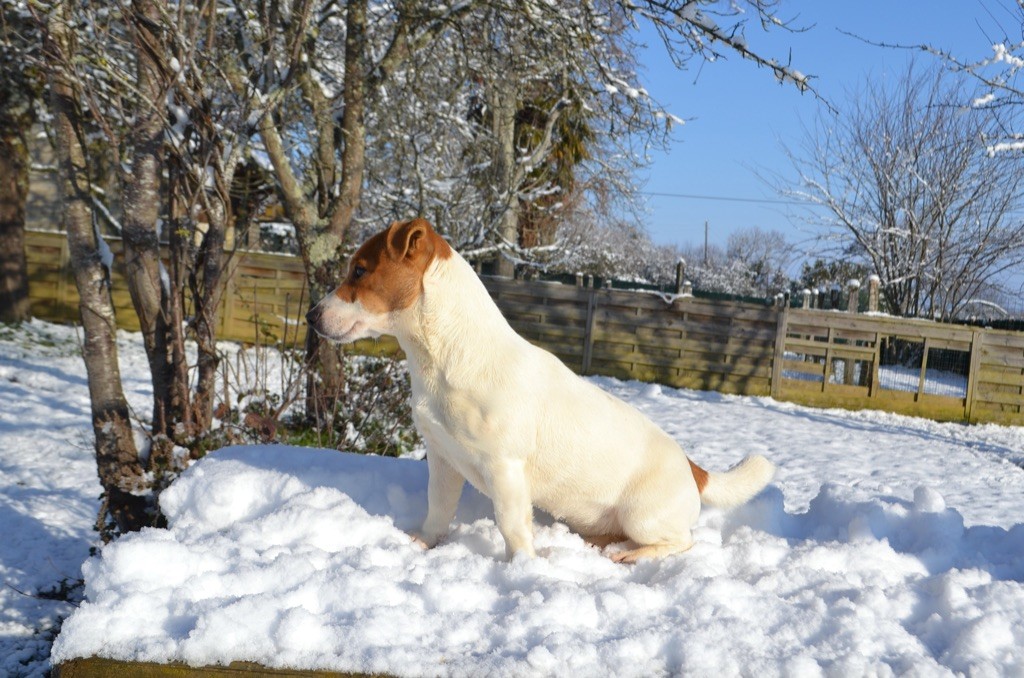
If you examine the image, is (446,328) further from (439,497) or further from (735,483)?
(735,483)

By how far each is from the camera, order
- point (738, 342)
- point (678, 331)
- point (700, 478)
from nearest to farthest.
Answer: point (700, 478) < point (738, 342) < point (678, 331)

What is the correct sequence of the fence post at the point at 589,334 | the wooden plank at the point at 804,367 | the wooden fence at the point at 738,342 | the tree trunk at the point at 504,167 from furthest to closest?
the fence post at the point at 589,334 → the wooden plank at the point at 804,367 → the wooden fence at the point at 738,342 → the tree trunk at the point at 504,167

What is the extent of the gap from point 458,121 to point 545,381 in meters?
10.1

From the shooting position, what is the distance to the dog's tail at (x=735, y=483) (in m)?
3.28

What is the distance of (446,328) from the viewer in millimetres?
2684

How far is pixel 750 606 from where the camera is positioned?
7.77 feet

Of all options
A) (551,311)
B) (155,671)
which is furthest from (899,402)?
(155,671)

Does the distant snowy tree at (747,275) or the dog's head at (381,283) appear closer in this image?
the dog's head at (381,283)

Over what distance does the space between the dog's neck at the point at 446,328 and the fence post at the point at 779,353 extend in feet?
38.4

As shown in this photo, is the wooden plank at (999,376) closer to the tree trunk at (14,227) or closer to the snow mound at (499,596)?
the snow mound at (499,596)

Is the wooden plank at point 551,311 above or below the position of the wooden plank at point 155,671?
above

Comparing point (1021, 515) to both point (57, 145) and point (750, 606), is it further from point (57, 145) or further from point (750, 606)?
point (57, 145)

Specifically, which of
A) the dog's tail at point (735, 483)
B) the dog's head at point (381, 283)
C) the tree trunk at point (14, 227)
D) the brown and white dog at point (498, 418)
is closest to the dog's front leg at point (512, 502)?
the brown and white dog at point (498, 418)

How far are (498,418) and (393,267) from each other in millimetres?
623
